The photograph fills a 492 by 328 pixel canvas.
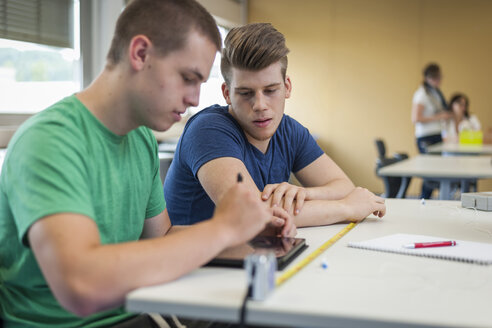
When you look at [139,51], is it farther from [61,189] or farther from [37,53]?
[37,53]

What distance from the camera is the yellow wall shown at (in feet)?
→ 25.3

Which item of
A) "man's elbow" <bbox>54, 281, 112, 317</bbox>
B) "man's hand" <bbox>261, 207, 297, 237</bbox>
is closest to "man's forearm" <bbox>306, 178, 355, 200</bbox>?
"man's hand" <bbox>261, 207, 297, 237</bbox>

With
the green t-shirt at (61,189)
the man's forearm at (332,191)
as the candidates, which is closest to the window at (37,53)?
the man's forearm at (332,191)

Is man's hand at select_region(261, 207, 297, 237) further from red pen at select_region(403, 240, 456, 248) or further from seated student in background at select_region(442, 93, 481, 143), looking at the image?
seated student in background at select_region(442, 93, 481, 143)

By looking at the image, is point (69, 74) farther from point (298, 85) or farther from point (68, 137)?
point (298, 85)

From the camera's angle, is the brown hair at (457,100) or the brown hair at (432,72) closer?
the brown hair at (432,72)

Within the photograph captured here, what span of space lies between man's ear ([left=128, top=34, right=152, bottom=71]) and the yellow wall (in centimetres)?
720


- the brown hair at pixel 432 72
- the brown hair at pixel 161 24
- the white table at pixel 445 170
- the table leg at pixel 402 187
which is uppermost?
the brown hair at pixel 432 72

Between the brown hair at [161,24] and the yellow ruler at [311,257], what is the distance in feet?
1.72

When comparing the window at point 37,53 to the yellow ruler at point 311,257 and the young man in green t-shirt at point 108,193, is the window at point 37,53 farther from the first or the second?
the yellow ruler at point 311,257

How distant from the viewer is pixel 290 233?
54.4 inches

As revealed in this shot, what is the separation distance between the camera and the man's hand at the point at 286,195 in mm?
1574

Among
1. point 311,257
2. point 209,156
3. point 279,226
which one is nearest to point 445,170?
point 209,156

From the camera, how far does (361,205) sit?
169 centimetres
